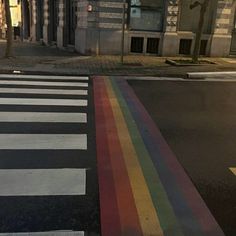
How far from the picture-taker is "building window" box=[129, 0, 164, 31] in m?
18.8

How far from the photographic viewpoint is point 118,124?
6.98 m

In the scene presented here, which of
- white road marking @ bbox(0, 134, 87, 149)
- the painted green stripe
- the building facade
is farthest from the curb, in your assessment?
white road marking @ bbox(0, 134, 87, 149)

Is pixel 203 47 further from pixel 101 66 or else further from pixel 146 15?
pixel 101 66

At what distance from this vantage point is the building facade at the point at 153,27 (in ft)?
60.0

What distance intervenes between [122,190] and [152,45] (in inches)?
614

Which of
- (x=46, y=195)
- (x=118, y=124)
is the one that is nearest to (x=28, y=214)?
(x=46, y=195)

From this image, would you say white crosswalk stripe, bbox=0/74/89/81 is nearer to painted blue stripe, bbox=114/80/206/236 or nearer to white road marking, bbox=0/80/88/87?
white road marking, bbox=0/80/88/87

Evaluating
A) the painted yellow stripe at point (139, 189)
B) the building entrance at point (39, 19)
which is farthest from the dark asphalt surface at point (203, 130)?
the building entrance at point (39, 19)

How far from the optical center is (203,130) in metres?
7.05

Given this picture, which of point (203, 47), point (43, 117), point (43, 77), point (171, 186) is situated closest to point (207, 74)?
point (43, 77)

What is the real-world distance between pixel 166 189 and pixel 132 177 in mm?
467

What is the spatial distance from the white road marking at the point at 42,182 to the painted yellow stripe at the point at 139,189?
593 mm

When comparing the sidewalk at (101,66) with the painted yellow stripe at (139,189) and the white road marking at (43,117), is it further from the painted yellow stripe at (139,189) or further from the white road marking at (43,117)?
the painted yellow stripe at (139,189)

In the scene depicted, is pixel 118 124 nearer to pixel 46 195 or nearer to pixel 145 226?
pixel 46 195
